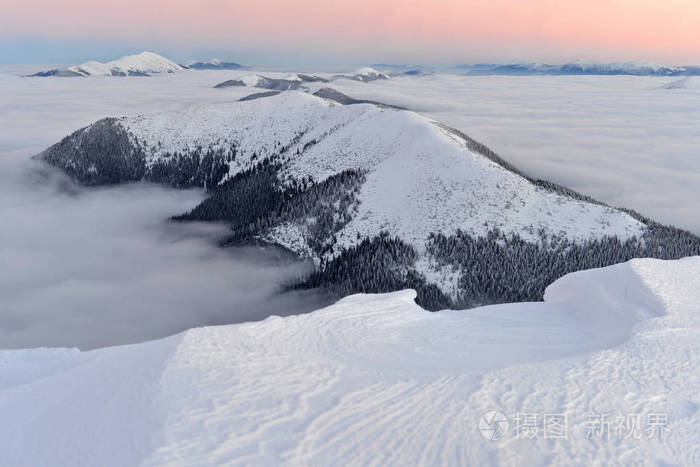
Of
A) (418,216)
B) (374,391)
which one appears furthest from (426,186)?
(374,391)

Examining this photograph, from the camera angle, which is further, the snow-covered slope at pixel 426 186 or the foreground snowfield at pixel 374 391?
the snow-covered slope at pixel 426 186

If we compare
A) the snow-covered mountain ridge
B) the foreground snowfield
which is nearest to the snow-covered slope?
the snow-covered mountain ridge

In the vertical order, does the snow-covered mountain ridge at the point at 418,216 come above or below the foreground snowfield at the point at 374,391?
below

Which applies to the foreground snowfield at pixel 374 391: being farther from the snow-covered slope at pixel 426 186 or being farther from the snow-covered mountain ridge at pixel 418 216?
the snow-covered slope at pixel 426 186

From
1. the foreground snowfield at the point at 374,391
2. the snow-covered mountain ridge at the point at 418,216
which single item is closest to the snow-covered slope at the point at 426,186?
the snow-covered mountain ridge at the point at 418,216

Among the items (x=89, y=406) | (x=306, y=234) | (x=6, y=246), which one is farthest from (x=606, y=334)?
(x=6, y=246)

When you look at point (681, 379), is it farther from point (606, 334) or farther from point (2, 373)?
point (2, 373)
